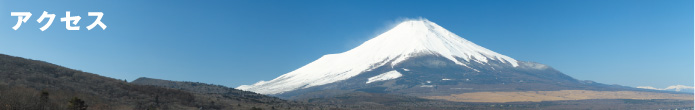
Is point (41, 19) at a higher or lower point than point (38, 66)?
higher

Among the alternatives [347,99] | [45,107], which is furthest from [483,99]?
[45,107]

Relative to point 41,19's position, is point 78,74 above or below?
below

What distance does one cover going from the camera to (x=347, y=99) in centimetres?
15938

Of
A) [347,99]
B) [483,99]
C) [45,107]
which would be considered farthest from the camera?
[483,99]

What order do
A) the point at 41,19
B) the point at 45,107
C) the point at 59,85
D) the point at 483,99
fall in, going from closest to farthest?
1. the point at 45,107
2. the point at 59,85
3. the point at 41,19
4. the point at 483,99

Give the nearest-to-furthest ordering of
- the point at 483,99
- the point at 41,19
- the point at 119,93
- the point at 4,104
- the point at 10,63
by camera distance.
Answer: the point at 4,104 < the point at 119,93 < the point at 10,63 < the point at 41,19 < the point at 483,99

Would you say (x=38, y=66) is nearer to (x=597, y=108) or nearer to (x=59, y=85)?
(x=59, y=85)

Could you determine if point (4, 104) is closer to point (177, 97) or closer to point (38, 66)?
point (177, 97)

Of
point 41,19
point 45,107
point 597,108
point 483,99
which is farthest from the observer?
point 483,99

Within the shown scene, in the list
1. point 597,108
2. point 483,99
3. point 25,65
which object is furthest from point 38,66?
point 483,99

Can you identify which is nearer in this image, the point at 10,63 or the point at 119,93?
the point at 119,93

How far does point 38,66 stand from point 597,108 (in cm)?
14800

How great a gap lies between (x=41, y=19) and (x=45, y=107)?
41.9 metres

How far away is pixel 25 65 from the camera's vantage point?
5022 centimetres
